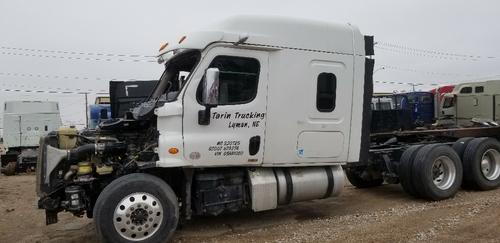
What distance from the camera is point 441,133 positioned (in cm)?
1018

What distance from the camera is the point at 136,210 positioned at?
5.99 metres

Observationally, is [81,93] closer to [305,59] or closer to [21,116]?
[21,116]

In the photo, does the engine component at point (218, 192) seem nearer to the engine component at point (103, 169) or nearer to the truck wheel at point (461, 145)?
the engine component at point (103, 169)

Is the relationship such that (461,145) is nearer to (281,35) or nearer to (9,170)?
(281,35)

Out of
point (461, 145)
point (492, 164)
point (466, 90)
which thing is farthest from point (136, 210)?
point (466, 90)

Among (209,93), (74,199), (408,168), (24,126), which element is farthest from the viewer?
(24,126)

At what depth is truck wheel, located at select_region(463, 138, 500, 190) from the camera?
9.44 metres

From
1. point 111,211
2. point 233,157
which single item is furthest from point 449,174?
point 111,211

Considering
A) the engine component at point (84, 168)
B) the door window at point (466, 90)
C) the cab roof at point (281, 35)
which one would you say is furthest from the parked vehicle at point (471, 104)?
the engine component at point (84, 168)

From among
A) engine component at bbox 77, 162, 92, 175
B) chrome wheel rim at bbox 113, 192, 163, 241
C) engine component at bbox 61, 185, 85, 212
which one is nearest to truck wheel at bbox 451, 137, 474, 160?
chrome wheel rim at bbox 113, 192, 163, 241

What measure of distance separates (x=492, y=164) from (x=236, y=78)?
6118 mm

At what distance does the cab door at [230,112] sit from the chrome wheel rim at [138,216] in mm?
764

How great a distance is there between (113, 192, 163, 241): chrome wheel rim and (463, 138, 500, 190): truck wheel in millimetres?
6160

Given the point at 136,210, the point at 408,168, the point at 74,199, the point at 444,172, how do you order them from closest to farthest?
the point at 136,210 → the point at 74,199 → the point at 408,168 → the point at 444,172
